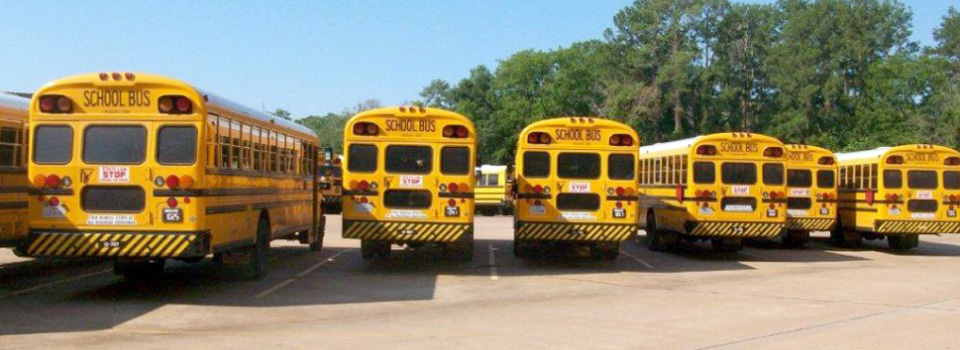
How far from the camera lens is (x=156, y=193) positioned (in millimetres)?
11281

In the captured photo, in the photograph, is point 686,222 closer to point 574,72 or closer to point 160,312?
point 160,312

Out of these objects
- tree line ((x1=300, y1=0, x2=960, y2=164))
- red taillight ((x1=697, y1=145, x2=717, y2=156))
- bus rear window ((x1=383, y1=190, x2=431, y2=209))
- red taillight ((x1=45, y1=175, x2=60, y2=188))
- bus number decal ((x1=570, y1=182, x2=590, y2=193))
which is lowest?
bus rear window ((x1=383, y1=190, x2=431, y2=209))

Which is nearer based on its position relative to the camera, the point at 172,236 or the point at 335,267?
the point at 172,236

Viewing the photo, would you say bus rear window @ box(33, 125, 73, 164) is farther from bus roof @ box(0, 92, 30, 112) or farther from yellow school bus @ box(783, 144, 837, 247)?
yellow school bus @ box(783, 144, 837, 247)

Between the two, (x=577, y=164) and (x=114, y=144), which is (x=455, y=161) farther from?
(x=114, y=144)

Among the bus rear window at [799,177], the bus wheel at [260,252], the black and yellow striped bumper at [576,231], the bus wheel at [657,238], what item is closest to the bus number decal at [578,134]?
the black and yellow striped bumper at [576,231]

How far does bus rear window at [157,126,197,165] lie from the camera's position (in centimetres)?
1130

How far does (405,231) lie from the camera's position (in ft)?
50.6

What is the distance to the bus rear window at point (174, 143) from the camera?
37.1 ft

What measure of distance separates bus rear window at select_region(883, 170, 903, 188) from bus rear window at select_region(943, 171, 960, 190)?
35.6 inches

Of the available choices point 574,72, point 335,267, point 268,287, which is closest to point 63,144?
point 268,287

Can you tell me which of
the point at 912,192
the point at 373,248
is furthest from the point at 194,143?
the point at 912,192

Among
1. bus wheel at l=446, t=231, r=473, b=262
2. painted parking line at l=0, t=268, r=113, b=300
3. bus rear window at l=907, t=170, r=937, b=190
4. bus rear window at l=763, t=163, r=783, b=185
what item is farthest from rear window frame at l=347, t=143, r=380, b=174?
bus rear window at l=907, t=170, r=937, b=190

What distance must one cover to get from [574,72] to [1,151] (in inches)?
2687
